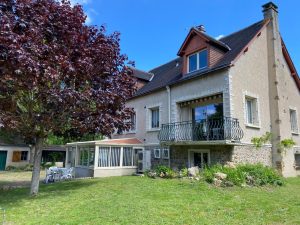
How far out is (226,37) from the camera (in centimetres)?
2164

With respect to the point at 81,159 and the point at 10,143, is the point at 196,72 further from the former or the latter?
the point at 10,143

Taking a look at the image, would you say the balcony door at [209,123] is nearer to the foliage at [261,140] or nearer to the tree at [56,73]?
the foliage at [261,140]

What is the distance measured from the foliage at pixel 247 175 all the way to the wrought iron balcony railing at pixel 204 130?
5.98ft

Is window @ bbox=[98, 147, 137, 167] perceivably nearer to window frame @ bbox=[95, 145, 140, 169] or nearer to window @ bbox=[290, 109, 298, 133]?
window frame @ bbox=[95, 145, 140, 169]

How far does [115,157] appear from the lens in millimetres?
21391

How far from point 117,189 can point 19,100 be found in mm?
5997

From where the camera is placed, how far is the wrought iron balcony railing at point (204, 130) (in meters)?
15.2

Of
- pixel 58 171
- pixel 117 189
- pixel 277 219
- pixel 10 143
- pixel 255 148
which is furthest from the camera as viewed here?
pixel 10 143

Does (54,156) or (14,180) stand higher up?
(54,156)

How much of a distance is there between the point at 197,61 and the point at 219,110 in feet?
13.0

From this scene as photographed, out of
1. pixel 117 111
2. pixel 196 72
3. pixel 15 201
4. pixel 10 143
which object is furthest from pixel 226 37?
pixel 10 143

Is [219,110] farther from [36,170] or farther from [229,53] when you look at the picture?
[36,170]

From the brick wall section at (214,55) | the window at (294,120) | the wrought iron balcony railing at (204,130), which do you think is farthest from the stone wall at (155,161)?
the window at (294,120)

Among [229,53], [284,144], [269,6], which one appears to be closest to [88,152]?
[229,53]
